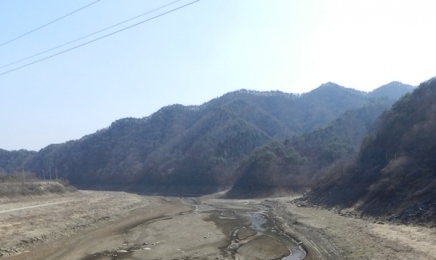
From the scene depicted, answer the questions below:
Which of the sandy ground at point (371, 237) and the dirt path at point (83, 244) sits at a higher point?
the dirt path at point (83, 244)

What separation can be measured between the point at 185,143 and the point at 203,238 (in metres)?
117

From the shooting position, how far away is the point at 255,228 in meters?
35.1

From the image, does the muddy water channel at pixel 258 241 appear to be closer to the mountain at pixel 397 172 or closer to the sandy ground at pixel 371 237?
the sandy ground at pixel 371 237

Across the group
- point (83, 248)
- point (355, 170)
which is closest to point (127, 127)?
point (355, 170)

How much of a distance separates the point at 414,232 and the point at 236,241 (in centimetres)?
1115

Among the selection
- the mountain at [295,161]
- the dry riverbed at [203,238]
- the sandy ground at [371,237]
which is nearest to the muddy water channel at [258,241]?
the dry riverbed at [203,238]

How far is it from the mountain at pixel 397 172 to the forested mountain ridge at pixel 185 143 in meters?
51.9

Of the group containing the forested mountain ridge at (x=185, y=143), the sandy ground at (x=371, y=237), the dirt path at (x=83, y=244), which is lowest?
the sandy ground at (x=371, y=237)

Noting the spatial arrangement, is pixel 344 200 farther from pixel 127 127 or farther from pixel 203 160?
pixel 127 127

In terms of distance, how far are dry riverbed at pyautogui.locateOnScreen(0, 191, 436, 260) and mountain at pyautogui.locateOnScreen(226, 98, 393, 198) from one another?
40.7 m

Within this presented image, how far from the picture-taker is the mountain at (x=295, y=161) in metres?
81.7

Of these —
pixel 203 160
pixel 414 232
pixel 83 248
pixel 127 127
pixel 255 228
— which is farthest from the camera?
pixel 127 127

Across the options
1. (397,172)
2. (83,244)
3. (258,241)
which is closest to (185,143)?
(397,172)

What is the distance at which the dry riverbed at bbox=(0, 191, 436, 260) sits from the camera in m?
22.6
